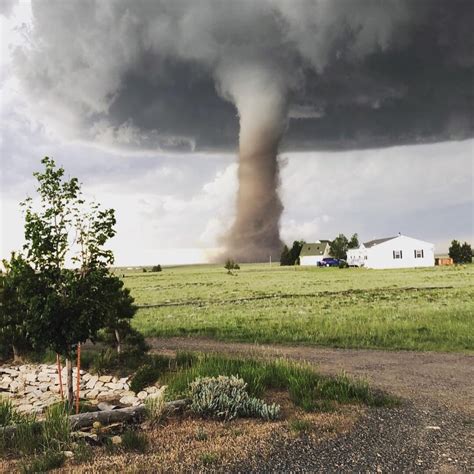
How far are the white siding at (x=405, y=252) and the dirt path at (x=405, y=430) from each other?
3252 inches

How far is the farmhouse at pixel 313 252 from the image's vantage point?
5344 inches

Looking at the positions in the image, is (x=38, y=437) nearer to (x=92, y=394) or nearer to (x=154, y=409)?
(x=154, y=409)

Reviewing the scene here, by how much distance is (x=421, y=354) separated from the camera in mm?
16156

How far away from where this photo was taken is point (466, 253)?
108 m

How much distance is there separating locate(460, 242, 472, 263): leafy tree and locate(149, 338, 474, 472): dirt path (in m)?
102

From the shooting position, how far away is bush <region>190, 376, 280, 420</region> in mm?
9062

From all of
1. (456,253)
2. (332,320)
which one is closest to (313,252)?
(456,253)

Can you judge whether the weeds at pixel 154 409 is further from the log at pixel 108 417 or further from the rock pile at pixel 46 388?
the rock pile at pixel 46 388

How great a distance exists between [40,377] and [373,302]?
23.8 m

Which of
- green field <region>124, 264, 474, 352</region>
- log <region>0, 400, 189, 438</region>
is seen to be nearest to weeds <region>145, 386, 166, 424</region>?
log <region>0, 400, 189, 438</region>

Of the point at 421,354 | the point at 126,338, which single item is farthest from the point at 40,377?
the point at 421,354

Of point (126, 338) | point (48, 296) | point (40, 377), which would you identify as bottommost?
point (40, 377)

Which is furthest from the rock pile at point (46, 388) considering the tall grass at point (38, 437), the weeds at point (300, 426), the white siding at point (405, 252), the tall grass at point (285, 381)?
the white siding at point (405, 252)

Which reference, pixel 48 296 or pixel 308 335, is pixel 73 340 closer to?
pixel 48 296
